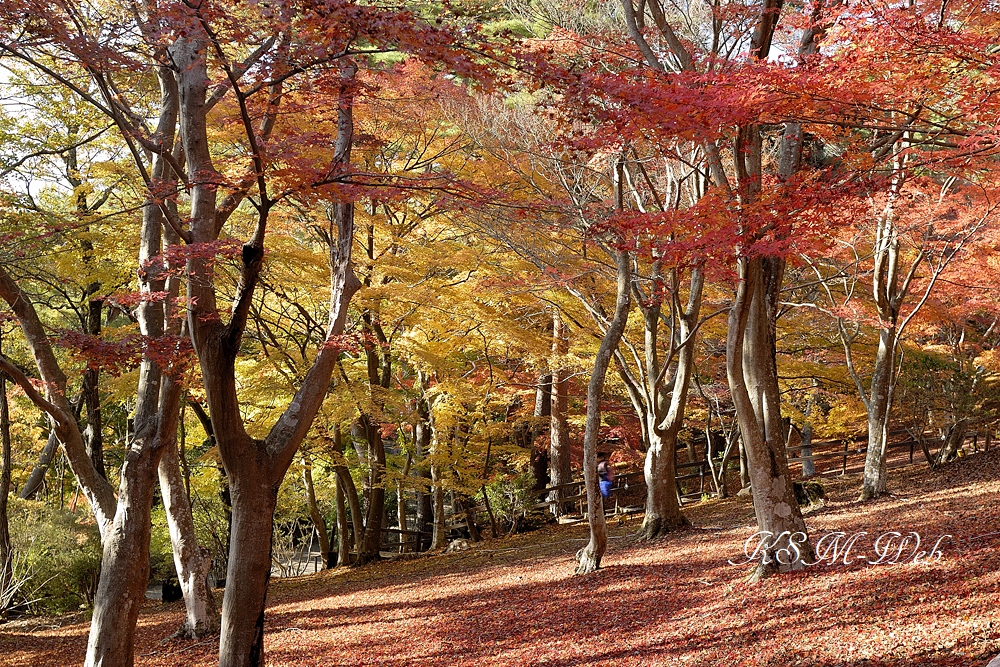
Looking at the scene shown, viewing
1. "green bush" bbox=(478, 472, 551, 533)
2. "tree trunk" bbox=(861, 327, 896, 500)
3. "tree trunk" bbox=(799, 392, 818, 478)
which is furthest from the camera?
"tree trunk" bbox=(799, 392, 818, 478)

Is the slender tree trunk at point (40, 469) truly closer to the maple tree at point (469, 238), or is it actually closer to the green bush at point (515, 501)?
the maple tree at point (469, 238)

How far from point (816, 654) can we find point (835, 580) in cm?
188

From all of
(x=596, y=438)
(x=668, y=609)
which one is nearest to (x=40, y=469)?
(x=596, y=438)

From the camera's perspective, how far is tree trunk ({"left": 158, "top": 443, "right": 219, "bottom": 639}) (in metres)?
8.84

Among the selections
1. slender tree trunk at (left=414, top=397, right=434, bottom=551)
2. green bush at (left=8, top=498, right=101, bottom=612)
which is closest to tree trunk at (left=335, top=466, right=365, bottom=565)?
slender tree trunk at (left=414, top=397, right=434, bottom=551)

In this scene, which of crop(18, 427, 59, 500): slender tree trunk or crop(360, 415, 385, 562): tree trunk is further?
crop(360, 415, 385, 562): tree trunk

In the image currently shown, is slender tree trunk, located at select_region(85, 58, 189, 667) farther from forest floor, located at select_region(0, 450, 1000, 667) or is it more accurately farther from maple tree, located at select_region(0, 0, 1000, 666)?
forest floor, located at select_region(0, 450, 1000, 667)

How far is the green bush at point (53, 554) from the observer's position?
1444cm

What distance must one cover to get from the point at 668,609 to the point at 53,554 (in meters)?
12.2

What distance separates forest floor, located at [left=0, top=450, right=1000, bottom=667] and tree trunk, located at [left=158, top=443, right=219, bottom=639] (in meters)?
0.30

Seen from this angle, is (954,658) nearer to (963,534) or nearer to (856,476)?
(963,534)

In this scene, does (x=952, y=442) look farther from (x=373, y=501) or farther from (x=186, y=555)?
(x=186, y=555)

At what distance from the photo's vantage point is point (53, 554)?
14641mm

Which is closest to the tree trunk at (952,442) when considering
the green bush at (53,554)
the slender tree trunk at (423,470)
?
the slender tree trunk at (423,470)
